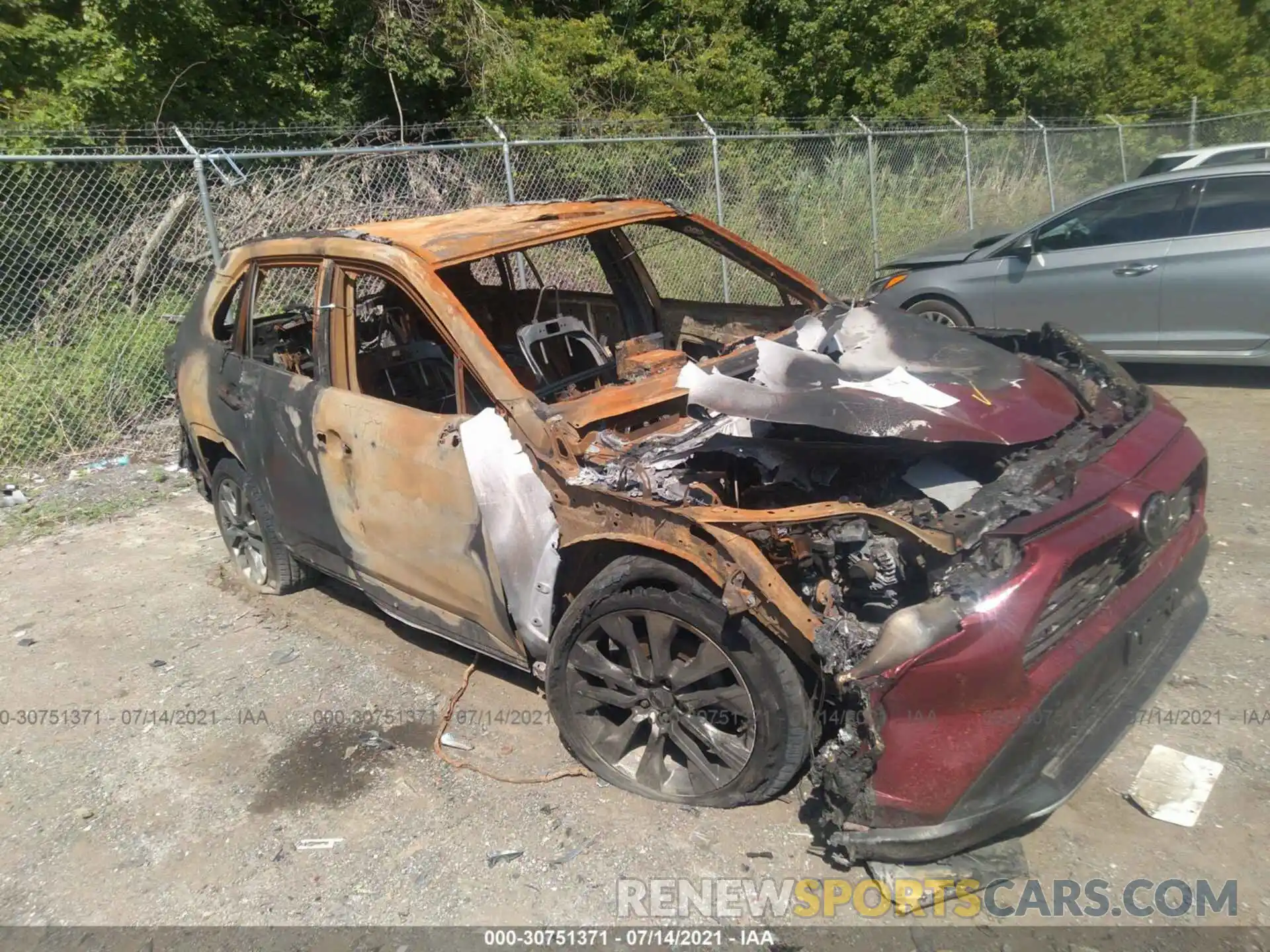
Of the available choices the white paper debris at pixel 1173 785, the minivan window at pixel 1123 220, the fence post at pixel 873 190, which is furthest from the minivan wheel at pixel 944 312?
the white paper debris at pixel 1173 785

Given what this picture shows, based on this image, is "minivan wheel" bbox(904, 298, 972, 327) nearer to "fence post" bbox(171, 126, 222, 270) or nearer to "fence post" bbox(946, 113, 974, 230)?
"fence post" bbox(946, 113, 974, 230)

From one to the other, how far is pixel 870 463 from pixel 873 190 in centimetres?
878

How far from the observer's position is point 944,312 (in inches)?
292

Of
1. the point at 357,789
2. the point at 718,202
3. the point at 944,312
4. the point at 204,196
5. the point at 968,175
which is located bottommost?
the point at 357,789

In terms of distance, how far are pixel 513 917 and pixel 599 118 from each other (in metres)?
13.4

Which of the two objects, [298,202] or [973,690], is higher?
[298,202]

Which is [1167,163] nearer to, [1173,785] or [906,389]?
[906,389]

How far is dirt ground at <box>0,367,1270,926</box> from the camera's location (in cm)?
270

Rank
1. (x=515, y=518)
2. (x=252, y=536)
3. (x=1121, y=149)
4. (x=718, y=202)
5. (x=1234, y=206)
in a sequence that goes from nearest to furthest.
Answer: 1. (x=515, y=518)
2. (x=252, y=536)
3. (x=1234, y=206)
4. (x=718, y=202)
5. (x=1121, y=149)

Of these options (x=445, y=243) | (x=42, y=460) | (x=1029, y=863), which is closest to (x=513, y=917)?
(x=1029, y=863)

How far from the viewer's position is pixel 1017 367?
331 cm

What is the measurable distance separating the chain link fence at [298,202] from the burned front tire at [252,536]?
1518 mm

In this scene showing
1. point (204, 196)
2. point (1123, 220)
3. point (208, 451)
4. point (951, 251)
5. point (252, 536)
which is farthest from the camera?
point (951, 251)

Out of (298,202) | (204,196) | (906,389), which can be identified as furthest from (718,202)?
(906,389)
